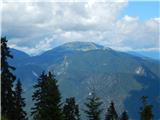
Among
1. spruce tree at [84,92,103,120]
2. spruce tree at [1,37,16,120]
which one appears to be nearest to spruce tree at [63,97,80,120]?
spruce tree at [84,92,103,120]

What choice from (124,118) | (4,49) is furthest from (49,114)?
(124,118)

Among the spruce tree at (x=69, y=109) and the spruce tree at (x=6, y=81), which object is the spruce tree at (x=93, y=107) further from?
the spruce tree at (x=6, y=81)

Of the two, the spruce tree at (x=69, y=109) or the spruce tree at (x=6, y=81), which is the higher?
the spruce tree at (x=69, y=109)

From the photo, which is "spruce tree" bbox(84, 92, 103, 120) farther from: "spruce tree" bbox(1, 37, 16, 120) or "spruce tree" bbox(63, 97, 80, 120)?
"spruce tree" bbox(1, 37, 16, 120)

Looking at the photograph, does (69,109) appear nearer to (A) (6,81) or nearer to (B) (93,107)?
(B) (93,107)

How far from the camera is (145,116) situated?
76.8m

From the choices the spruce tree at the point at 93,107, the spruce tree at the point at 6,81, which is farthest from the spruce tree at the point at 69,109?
the spruce tree at the point at 6,81

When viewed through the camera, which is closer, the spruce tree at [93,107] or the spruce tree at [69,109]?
the spruce tree at [93,107]

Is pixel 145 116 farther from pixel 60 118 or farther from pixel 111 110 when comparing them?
pixel 60 118

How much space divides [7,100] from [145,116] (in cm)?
3349

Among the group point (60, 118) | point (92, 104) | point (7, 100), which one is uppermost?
point (92, 104)

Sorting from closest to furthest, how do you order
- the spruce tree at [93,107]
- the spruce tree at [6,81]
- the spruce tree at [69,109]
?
the spruce tree at [6,81] < the spruce tree at [93,107] < the spruce tree at [69,109]

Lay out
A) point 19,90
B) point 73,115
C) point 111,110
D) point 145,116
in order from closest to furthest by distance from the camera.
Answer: point 19,90 < point 73,115 < point 145,116 < point 111,110

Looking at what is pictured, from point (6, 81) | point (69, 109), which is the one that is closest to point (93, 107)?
point (69, 109)
